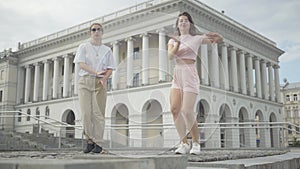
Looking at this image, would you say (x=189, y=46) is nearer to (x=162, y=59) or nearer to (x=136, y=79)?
(x=162, y=59)

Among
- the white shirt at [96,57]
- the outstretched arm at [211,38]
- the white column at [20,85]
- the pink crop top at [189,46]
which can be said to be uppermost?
the white column at [20,85]

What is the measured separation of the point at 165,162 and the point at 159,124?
49 centimetres

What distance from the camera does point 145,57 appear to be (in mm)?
2605

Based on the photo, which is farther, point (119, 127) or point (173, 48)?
point (173, 48)

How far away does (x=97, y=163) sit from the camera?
151cm

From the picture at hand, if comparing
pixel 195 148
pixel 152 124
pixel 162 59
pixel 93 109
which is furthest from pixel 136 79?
pixel 195 148

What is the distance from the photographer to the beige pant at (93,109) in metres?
2.72

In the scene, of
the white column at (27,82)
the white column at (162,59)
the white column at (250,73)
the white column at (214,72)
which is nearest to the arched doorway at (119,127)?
the white column at (162,59)

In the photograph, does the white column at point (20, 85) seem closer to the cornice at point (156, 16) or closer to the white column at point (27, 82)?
the white column at point (27, 82)

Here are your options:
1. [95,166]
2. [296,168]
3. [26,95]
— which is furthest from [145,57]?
[26,95]

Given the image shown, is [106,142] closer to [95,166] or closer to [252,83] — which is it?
[95,166]

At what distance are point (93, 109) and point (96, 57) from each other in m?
0.53

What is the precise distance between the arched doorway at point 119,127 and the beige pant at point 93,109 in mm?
133

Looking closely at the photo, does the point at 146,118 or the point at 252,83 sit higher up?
the point at 252,83
